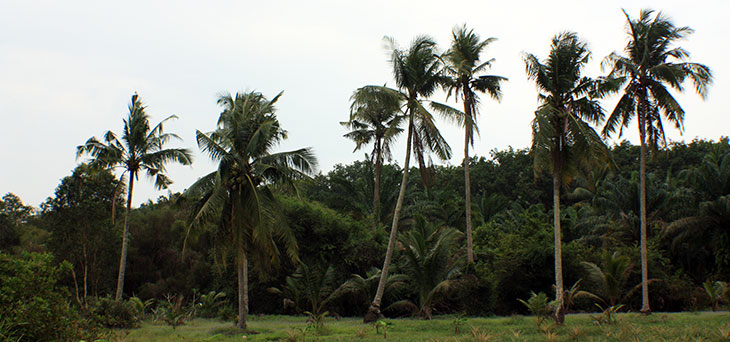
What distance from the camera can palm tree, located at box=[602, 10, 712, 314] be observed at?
59.8 feet

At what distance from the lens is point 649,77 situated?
18.8 metres

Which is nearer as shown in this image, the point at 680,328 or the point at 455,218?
the point at 680,328

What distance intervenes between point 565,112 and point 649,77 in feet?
16.7

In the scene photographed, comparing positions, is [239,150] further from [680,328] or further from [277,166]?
[680,328]

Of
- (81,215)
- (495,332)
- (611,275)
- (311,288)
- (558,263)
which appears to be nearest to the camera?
(495,332)

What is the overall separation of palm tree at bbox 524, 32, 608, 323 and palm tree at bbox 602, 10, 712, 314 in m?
3.05

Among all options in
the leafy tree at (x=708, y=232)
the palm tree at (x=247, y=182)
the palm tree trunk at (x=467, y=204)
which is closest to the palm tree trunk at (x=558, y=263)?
the palm tree trunk at (x=467, y=204)

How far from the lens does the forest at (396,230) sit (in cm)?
1598

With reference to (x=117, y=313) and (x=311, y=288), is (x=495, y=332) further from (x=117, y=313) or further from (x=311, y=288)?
(x=117, y=313)

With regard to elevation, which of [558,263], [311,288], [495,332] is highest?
[558,263]

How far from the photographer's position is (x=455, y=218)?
38.8 meters

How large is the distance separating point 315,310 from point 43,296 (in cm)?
1259

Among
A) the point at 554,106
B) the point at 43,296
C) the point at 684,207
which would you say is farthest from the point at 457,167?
the point at 43,296

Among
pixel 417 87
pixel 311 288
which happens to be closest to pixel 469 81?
pixel 417 87
